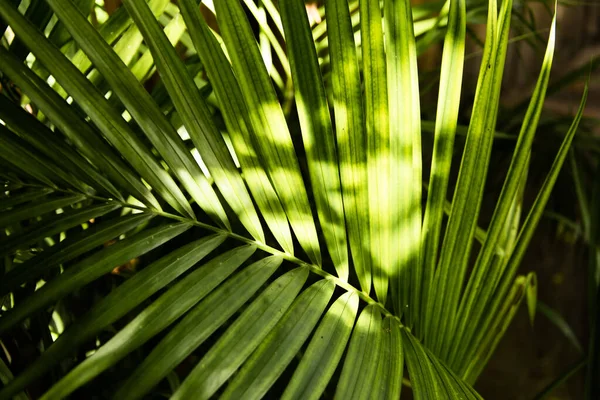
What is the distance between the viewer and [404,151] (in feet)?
1.74

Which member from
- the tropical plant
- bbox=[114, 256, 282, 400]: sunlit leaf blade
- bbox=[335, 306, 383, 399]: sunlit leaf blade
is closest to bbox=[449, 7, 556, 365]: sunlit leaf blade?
the tropical plant

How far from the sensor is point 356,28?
864 mm

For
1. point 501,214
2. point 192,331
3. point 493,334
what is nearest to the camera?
point 192,331

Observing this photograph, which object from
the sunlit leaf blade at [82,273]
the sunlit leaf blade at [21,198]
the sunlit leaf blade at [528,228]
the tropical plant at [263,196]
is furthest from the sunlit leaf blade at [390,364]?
the sunlit leaf blade at [21,198]

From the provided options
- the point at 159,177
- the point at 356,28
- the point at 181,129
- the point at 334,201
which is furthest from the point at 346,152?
the point at 356,28

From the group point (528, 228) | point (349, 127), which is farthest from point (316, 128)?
point (528, 228)

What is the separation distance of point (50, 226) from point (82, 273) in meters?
0.06

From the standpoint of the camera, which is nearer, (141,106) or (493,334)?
(141,106)

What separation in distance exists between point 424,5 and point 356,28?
115mm

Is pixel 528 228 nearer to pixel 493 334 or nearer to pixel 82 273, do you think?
pixel 493 334

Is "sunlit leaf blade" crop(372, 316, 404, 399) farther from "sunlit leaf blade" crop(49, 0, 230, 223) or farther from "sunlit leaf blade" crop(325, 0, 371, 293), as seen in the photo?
"sunlit leaf blade" crop(49, 0, 230, 223)

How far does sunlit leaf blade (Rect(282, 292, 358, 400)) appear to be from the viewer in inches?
17.8

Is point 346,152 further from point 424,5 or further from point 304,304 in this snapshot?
point 424,5

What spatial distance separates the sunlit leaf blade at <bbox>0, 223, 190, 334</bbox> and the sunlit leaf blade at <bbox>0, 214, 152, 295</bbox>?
1 cm
